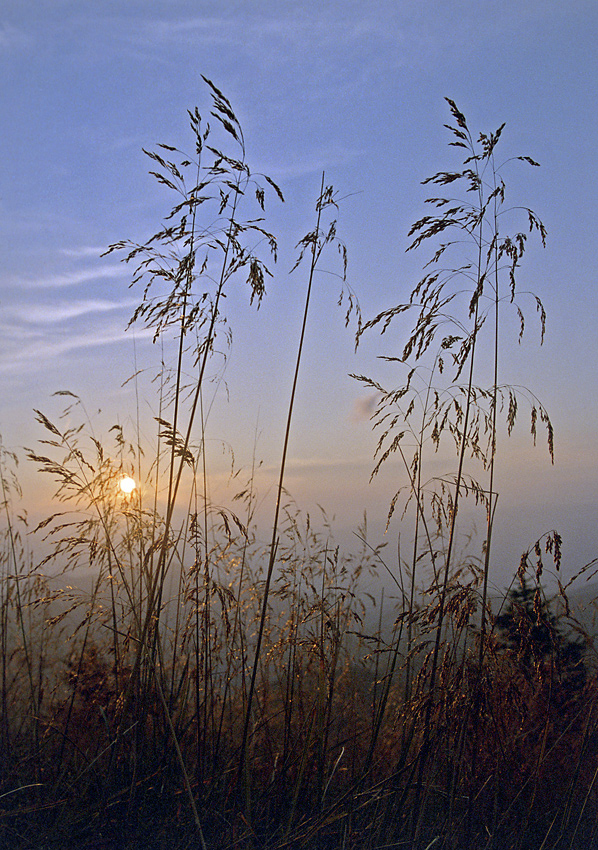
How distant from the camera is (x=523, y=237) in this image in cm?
242

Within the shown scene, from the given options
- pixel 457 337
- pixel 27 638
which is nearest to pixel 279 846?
pixel 27 638

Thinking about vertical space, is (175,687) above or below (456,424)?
below

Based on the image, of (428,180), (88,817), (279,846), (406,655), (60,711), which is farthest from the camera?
(428,180)

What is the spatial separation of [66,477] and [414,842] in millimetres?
1634

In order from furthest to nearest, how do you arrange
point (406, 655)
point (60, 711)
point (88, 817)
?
1. point (60, 711)
2. point (406, 655)
3. point (88, 817)

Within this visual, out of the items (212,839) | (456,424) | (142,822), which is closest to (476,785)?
(212,839)

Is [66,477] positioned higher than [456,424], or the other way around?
[456,424]

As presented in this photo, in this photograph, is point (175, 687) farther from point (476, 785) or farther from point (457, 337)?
point (457, 337)

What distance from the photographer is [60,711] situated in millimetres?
2318

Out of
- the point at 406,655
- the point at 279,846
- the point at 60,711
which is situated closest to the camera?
the point at 279,846

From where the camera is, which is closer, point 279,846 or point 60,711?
point 279,846

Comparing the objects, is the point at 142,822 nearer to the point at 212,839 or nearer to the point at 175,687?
the point at 212,839

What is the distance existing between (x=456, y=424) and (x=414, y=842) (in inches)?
53.2

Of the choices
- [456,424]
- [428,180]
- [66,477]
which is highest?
[428,180]
